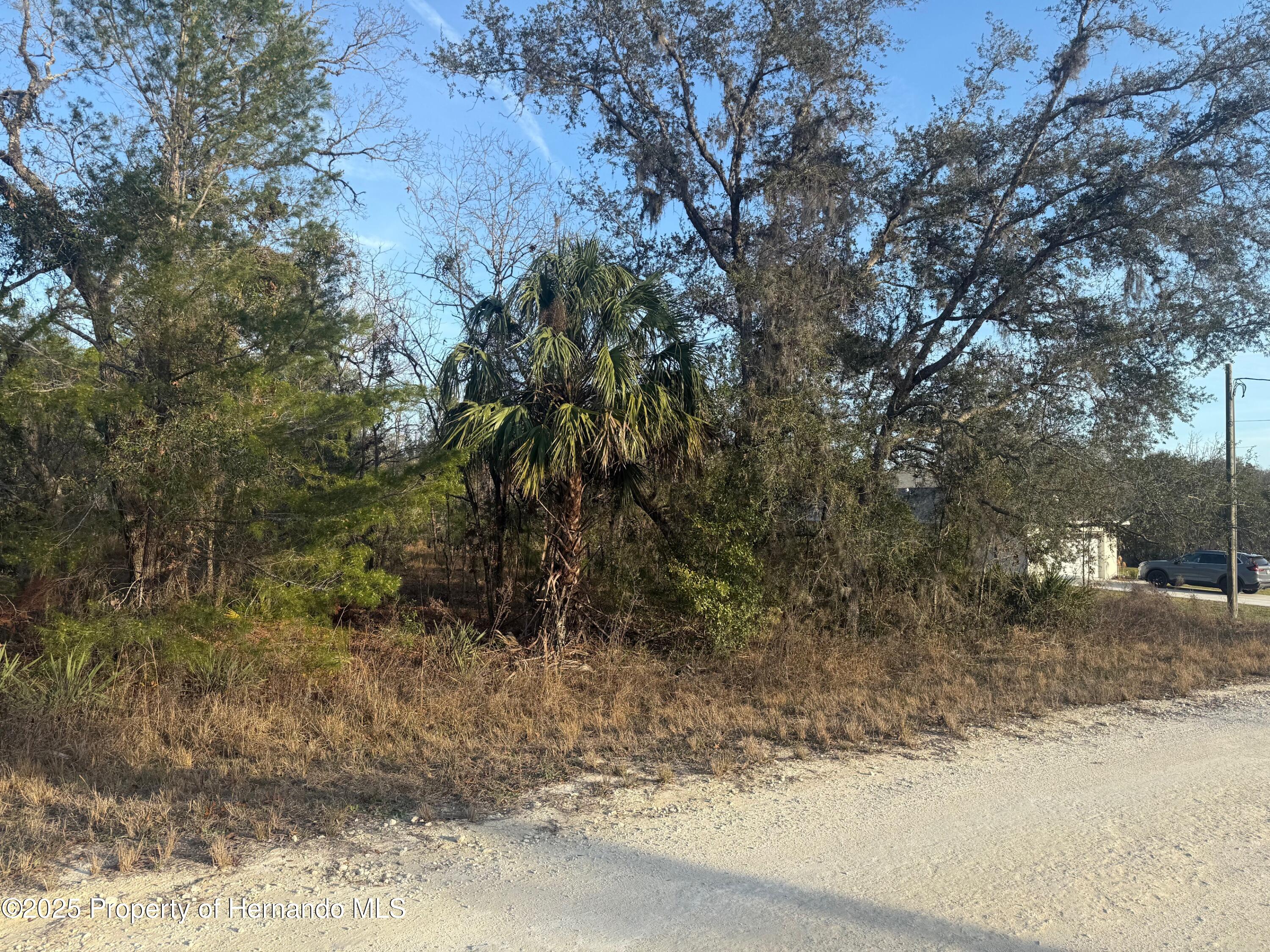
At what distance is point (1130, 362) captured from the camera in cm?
1280

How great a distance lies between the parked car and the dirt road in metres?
26.8

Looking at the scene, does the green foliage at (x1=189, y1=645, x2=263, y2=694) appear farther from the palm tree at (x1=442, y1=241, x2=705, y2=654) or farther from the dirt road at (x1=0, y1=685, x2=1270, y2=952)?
the dirt road at (x1=0, y1=685, x2=1270, y2=952)

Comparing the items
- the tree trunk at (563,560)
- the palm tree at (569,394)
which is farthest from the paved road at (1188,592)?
the tree trunk at (563,560)

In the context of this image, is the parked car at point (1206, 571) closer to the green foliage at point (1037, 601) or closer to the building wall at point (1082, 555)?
the building wall at point (1082, 555)

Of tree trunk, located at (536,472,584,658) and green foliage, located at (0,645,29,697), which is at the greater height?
tree trunk, located at (536,472,584,658)

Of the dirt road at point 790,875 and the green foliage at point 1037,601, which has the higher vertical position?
the green foliage at point 1037,601

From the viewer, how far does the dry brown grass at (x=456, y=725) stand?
5.11 metres

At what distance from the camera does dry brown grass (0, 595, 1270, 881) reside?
511cm

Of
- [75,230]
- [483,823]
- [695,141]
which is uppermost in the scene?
[695,141]

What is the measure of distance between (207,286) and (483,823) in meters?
6.10

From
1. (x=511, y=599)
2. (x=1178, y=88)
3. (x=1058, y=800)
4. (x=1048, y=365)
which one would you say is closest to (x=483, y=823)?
(x=1058, y=800)

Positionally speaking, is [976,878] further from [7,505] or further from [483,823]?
[7,505]

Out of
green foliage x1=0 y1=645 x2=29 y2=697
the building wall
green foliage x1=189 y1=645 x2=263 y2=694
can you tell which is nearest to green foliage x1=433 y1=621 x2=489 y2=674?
green foliage x1=189 y1=645 x2=263 y2=694

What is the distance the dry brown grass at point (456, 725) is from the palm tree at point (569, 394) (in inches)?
69.2
